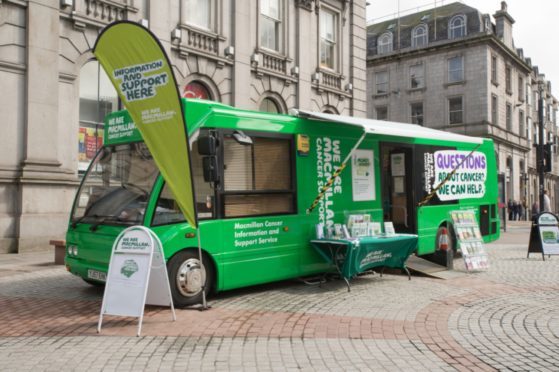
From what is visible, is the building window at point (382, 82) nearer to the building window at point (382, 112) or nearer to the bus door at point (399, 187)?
the building window at point (382, 112)

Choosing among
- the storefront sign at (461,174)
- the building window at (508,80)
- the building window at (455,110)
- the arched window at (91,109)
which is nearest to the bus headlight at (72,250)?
→ the arched window at (91,109)

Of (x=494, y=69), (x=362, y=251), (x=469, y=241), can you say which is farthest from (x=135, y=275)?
(x=494, y=69)

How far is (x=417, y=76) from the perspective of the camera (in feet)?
154

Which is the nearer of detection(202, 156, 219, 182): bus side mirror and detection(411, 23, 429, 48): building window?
detection(202, 156, 219, 182): bus side mirror

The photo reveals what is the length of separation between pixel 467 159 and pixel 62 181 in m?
9.63

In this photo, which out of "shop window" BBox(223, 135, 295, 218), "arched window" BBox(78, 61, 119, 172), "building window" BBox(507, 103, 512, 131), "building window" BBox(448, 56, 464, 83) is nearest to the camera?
"shop window" BBox(223, 135, 295, 218)

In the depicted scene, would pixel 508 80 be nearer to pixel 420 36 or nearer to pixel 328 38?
pixel 420 36

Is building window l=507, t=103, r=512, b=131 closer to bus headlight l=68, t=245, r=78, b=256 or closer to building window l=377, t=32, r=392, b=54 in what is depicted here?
building window l=377, t=32, r=392, b=54

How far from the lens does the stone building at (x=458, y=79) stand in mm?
43531

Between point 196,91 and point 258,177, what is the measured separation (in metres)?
9.58

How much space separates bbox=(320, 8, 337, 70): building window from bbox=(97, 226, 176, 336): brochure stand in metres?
16.9

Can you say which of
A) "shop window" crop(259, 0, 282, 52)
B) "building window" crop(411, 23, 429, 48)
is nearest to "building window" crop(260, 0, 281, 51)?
"shop window" crop(259, 0, 282, 52)

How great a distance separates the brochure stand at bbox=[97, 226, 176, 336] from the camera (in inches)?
233

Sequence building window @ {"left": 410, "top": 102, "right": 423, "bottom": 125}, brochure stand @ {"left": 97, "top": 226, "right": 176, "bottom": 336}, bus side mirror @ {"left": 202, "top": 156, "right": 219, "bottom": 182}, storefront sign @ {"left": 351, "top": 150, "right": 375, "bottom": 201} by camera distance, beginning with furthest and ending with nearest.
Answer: building window @ {"left": 410, "top": 102, "right": 423, "bottom": 125}
storefront sign @ {"left": 351, "top": 150, "right": 375, "bottom": 201}
bus side mirror @ {"left": 202, "top": 156, "right": 219, "bottom": 182}
brochure stand @ {"left": 97, "top": 226, "right": 176, "bottom": 336}
